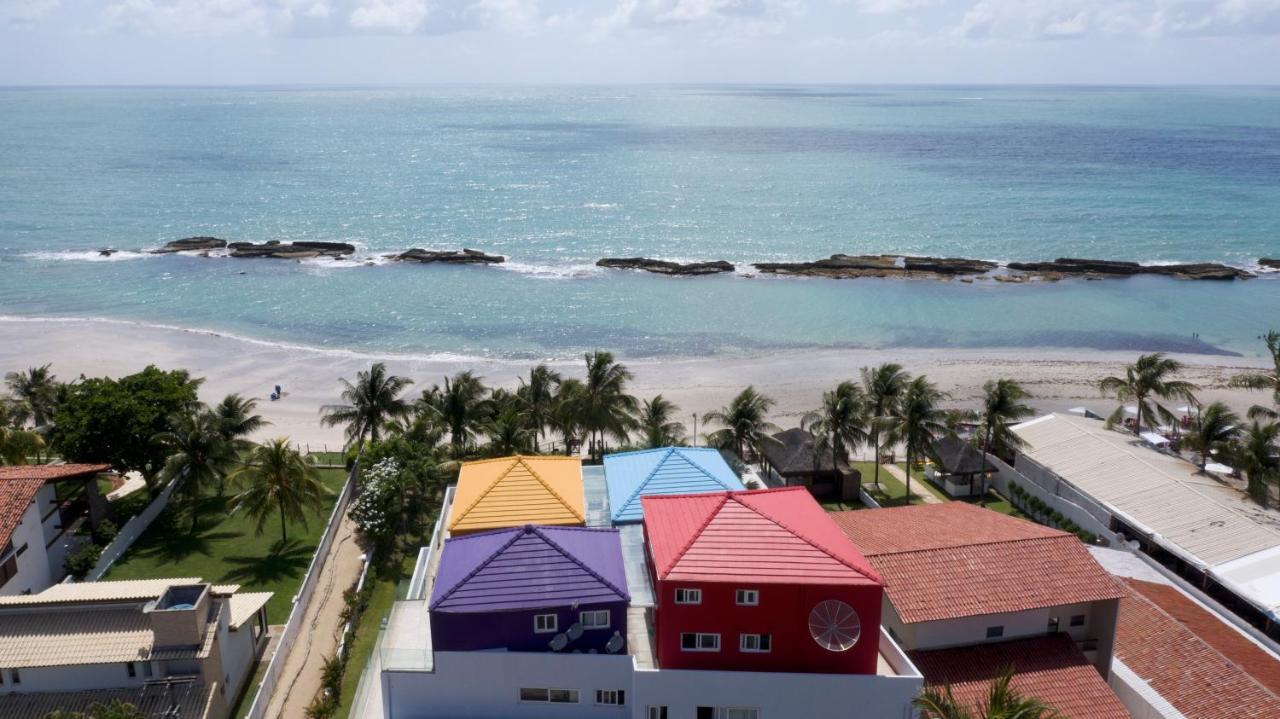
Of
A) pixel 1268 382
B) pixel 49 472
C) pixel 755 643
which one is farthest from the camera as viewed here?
pixel 1268 382

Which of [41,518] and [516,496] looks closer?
[516,496]

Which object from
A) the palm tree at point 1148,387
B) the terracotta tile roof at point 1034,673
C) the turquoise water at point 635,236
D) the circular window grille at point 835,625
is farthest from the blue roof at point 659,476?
the turquoise water at point 635,236

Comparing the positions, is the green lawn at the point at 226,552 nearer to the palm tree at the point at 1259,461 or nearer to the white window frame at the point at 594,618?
the white window frame at the point at 594,618

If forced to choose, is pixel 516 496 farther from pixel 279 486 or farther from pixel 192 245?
pixel 192 245

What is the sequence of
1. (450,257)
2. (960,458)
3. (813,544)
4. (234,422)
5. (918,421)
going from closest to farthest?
1. (813,544)
2. (234,422)
3. (918,421)
4. (960,458)
5. (450,257)

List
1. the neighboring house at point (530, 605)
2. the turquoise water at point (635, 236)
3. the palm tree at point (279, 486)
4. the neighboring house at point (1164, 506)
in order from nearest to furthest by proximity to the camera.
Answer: the neighboring house at point (530, 605), the neighboring house at point (1164, 506), the palm tree at point (279, 486), the turquoise water at point (635, 236)

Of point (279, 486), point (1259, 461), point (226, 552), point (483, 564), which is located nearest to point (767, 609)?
point (483, 564)

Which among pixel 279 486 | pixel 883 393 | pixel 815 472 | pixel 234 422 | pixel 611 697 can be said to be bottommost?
pixel 815 472

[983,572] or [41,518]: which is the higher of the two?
[983,572]
